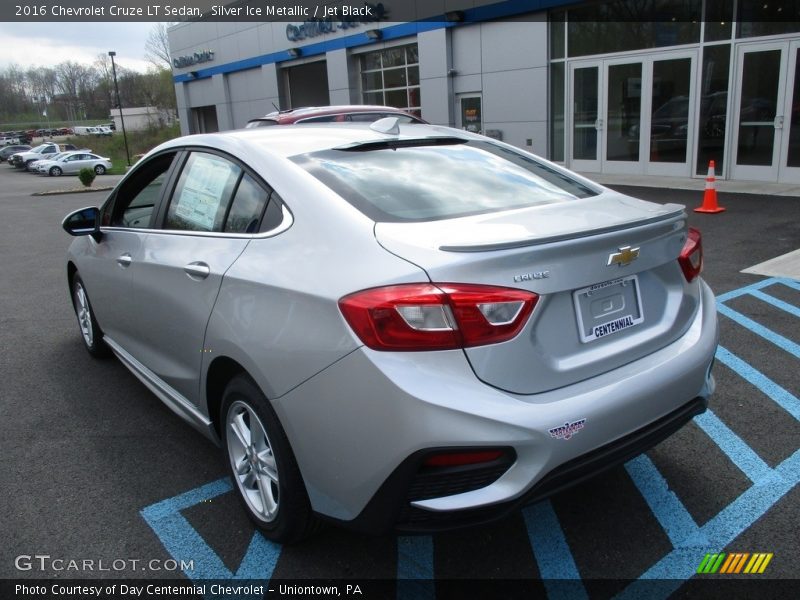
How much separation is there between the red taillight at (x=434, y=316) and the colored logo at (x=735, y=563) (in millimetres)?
1298

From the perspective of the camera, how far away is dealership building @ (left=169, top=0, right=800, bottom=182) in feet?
42.5

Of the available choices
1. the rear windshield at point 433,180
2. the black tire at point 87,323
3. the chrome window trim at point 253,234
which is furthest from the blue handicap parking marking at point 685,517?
the black tire at point 87,323

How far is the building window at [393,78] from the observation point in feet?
69.8

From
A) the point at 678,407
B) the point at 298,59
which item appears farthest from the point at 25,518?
the point at 298,59

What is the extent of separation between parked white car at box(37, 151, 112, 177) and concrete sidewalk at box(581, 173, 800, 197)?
31.1 metres

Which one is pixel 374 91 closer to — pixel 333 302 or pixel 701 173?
pixel 701 173

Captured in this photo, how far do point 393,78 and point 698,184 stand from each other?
1190 cm

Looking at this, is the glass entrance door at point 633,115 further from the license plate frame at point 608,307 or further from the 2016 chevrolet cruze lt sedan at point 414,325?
the license plate frame at point 608,307

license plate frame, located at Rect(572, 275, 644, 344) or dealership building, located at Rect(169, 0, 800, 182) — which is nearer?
license plate frame, located at Rect(572, 275, 644, 344)

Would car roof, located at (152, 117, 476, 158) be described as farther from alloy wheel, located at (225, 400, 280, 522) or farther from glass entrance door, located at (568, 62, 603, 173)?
glass entrance door, located at (568, 62, 603, 173)

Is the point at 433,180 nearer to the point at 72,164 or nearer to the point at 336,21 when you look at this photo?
the point at 336,21

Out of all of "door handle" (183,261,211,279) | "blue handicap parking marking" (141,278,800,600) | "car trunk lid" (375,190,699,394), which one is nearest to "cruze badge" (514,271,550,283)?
"car trunk lid" (375,190,699,394)

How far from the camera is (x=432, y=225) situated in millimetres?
2367

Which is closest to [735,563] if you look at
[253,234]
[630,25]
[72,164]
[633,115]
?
[253,234]
